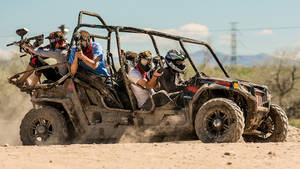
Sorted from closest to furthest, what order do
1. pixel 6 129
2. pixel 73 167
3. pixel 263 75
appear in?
1. pixel 73 167
2. pixel 6 129
3. pixel 263 75

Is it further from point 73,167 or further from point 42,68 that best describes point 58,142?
point 73,167

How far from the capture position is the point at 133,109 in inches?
409

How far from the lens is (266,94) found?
9.98m

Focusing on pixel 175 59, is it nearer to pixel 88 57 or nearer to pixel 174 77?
pixel 174 77

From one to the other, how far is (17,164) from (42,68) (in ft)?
13.6

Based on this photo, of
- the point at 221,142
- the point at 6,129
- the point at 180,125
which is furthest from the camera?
the point at 6,129

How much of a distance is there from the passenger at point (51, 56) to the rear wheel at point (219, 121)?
3.21 metres

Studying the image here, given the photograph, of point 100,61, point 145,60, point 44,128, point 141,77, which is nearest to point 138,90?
point 141,77

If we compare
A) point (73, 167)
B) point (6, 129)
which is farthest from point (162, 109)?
point (6, 129)

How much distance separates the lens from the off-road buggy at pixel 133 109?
9.42 m

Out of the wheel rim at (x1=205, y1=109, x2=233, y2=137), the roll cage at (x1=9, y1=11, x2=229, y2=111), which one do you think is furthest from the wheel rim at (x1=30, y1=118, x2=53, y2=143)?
the wheel rim at (x1=205, y1=109, x2=233, y2=137)

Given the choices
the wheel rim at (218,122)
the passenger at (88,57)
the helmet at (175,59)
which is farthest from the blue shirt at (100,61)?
the wheel rim at (218,122)

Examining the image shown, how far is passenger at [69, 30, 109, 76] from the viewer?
10.4m

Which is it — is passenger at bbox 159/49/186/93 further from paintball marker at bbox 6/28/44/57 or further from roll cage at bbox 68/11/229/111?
paintball marker at bbox 6/28/44/57
